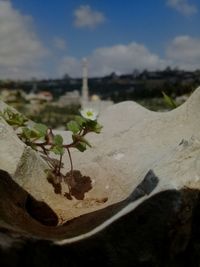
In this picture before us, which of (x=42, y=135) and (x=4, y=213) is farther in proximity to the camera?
(x=42, y=135)

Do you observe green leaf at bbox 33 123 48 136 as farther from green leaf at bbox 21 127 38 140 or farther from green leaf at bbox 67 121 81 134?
green leaf at bbox 67 121 81 134

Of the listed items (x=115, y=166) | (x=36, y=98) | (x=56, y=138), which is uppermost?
(x=56, y=138)

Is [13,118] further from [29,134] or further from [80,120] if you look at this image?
[80,120]

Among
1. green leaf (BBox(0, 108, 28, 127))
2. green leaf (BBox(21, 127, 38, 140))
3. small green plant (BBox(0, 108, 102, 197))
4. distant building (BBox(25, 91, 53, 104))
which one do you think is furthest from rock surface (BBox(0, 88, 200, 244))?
distant building (BBox(25, 91, 53, 104))

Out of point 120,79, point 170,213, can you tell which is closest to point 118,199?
point 170,213

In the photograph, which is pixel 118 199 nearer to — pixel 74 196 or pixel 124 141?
pixel 74 196

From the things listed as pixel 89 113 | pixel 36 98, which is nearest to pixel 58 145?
pixel 89 113
